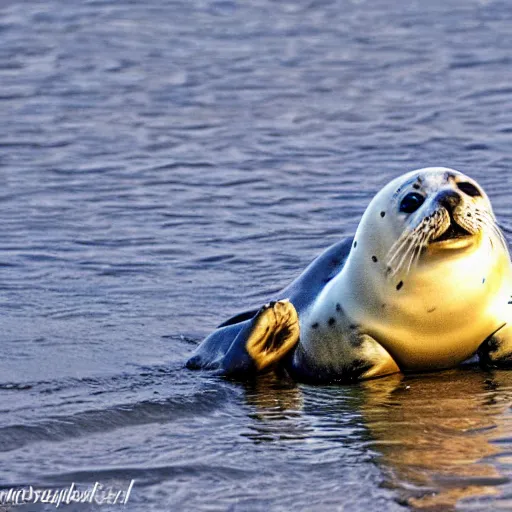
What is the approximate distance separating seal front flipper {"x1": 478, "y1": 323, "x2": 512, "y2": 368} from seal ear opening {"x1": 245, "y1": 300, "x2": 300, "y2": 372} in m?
0.90

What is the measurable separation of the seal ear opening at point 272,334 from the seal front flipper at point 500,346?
2.95 feet

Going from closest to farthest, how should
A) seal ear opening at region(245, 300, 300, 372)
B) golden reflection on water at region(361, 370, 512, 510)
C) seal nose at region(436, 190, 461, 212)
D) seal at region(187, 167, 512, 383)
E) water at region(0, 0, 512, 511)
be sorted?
golden reflection on water at region(361, 370, 512, 510) → water at region(0, 0, 512, 511) → seal nose at region(436, 190, 461, 212) → seal at region(187, 167, 512, 383) → seal ear opening at region(245, 300, 300, 372)

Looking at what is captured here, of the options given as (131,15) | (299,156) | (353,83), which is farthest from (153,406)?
(131,15)

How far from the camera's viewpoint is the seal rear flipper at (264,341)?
23.0ft

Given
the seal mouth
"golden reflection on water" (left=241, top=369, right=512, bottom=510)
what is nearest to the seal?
the seal mouth

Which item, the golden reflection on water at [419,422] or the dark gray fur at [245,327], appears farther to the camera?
the dark gray fur at [245,327]

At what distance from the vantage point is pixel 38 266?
937cm

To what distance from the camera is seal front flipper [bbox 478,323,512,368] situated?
23.0ft

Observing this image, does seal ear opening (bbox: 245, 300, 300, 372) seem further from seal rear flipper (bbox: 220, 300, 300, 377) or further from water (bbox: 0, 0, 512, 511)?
water (bbox: 0, 0, 512, 511)

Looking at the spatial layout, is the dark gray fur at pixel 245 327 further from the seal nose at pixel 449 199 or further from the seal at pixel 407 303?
the seal nose at pixel 449 199

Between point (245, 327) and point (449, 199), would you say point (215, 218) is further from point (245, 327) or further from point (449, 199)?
point (449, 199)

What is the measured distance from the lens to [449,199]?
667 centimetres

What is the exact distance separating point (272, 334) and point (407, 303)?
649 millimetres

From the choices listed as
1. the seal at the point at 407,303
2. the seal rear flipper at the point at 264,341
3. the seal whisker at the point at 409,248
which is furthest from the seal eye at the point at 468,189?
the seal rear flipper at the point at 264,341
